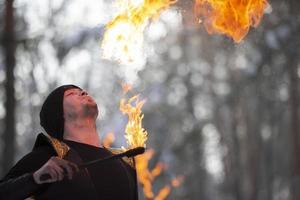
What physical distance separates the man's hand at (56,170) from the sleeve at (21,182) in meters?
0.08

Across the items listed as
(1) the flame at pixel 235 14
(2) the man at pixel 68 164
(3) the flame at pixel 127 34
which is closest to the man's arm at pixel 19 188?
(2) the man at pixel 68 164

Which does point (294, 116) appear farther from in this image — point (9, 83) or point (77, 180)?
point (77, 180)

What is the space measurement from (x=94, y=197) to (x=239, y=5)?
258 centimetres

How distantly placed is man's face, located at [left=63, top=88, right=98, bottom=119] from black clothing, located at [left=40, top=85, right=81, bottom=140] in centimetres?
3

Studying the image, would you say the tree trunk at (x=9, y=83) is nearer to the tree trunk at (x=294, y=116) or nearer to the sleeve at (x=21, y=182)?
the tree trunk at (x=294, y=116)

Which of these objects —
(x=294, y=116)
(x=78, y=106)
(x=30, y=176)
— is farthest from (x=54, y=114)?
(x=294, y=116)

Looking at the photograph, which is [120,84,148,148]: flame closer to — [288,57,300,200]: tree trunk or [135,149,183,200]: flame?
[288,57,300,200]: tree trunk

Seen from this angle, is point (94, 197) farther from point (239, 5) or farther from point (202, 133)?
point (202, 133)

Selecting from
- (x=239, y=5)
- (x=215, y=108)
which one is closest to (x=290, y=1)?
(x=239, y=5)

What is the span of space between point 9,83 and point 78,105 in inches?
381

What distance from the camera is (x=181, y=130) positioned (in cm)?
2983

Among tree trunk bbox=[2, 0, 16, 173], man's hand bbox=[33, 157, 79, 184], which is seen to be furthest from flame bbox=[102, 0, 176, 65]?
tree trunk bbox=[2, 0, 16, 173]

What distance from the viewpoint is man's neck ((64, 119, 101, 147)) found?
434 cm

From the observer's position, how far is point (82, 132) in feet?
14.3
